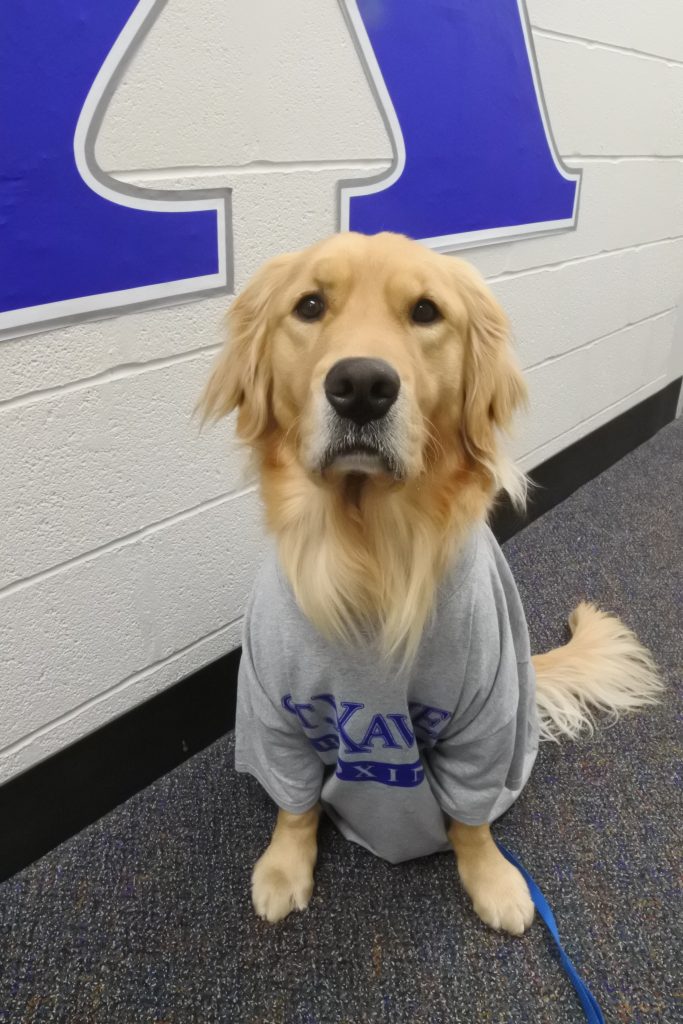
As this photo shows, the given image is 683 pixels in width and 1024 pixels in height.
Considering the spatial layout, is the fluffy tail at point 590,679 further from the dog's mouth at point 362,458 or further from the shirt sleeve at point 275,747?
the dog's mouth at point 362,458

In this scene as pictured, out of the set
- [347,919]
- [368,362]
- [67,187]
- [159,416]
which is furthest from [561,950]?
[67,187]

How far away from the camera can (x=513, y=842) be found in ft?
4.46

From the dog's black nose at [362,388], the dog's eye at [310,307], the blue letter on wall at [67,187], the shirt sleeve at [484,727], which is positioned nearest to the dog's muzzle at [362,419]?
the dog's black nose at [362,388]

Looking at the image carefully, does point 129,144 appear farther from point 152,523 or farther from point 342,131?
point 152,523

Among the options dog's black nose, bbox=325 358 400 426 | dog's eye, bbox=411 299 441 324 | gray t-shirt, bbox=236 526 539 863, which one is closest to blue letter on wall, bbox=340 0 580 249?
dog's eye, bbox=411 299 441 324

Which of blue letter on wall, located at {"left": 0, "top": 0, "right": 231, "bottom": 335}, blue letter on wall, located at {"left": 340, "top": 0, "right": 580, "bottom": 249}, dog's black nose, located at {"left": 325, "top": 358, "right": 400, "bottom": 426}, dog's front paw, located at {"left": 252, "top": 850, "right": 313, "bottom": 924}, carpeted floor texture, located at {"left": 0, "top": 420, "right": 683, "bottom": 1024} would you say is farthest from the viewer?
blue letter on wall, located at {"left": 340, "top": 0, "right": 580, "bottom": 249}

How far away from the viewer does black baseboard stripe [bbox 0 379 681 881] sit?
52.1 inches

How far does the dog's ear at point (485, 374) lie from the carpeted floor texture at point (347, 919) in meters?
0.79

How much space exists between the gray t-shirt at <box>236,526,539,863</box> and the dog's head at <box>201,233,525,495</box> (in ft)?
0.65

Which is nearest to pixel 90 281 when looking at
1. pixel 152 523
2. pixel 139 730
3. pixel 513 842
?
pixel 152 523

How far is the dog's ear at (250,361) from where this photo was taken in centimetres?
106

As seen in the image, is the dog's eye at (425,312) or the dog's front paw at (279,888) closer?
the dog's eye at (425,312)

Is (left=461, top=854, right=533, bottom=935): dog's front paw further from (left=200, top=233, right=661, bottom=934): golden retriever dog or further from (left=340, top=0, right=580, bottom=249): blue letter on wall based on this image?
(left=340, top=0, right=580, bottom=249): blue letter on wall

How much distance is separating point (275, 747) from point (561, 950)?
0.56 m
